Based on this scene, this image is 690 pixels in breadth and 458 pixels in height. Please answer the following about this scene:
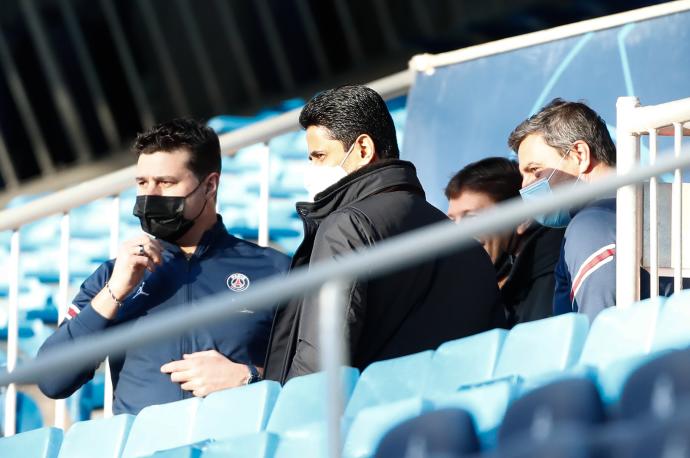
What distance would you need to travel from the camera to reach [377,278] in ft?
10.9

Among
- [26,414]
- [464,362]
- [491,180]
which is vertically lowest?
[26,414]

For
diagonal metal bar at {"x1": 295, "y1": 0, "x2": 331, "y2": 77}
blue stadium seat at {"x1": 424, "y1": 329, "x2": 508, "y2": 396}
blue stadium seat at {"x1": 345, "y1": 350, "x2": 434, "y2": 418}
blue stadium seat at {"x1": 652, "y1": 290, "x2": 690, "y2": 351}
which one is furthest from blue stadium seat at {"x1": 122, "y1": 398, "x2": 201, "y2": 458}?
diagonal metal bar at {"x1": 295, "y1": 0, "x2": 331, "y2": 77}

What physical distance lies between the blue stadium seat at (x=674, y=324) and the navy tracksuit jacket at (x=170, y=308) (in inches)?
55.7

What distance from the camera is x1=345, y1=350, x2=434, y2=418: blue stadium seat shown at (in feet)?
10.1

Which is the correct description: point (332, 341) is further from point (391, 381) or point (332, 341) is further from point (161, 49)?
point (161, 49)

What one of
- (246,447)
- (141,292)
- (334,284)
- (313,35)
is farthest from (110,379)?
(313,35)

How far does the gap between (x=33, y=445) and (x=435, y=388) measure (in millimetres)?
1190

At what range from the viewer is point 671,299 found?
8.96 feet

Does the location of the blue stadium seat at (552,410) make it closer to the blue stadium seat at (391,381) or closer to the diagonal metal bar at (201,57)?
the blue stadium seat at (391,381)

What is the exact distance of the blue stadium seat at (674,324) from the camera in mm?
2574

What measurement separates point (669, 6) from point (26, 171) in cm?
752

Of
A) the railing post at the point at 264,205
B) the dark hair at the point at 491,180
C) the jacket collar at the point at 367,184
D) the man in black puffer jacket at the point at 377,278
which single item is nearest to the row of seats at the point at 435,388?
the man in black puffer jacket at the point at 377,278

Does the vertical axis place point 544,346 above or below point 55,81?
below

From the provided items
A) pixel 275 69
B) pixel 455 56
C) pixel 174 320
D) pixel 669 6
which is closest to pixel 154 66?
pixel 275 69
